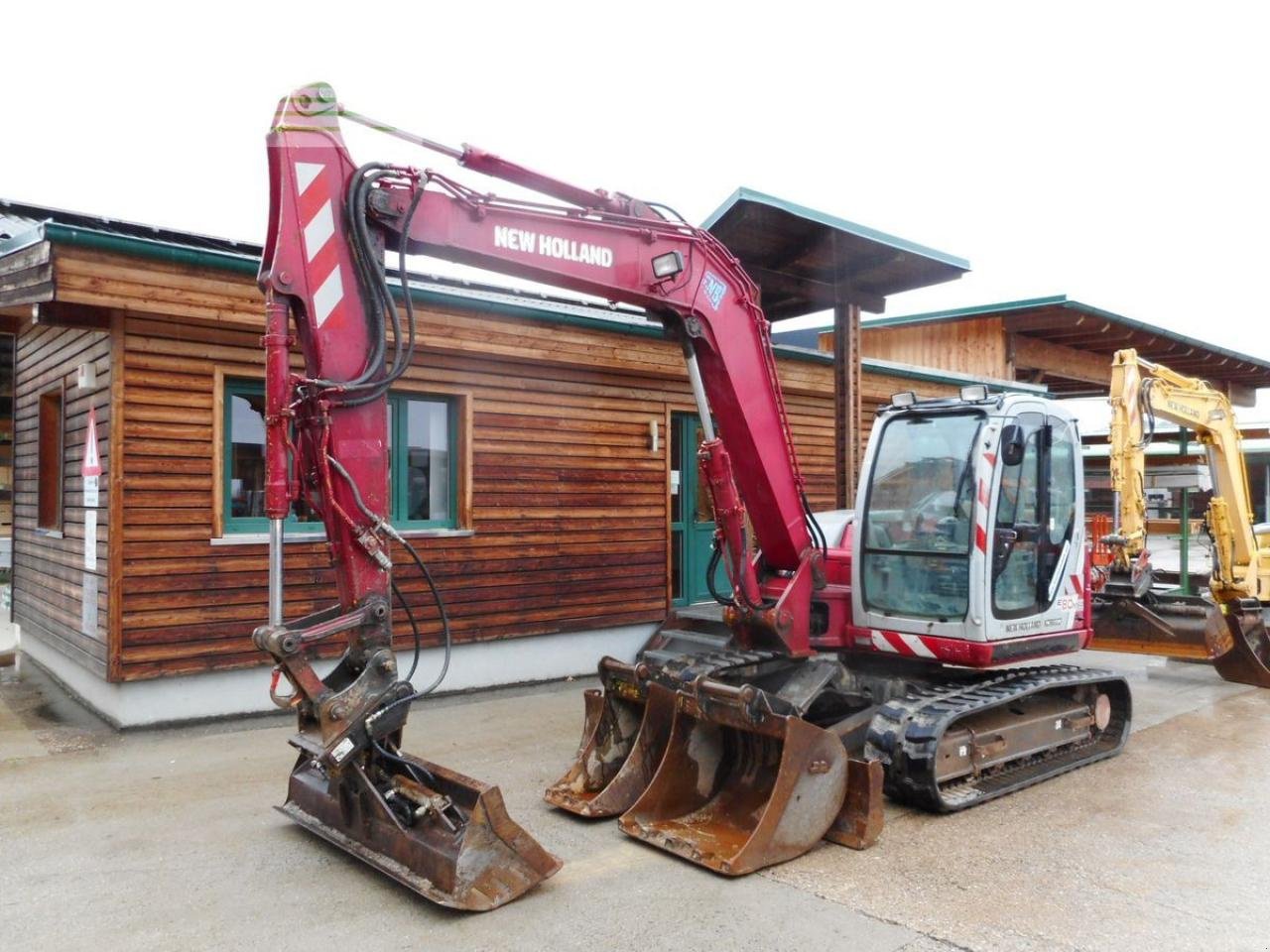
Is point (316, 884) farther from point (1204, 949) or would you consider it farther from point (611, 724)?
point (1204, 949)

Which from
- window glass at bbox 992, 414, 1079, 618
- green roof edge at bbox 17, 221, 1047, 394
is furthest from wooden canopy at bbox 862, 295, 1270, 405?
window glass at bbox 992, 414, 1079, 618

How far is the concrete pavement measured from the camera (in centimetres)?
351

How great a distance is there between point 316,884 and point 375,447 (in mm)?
1835

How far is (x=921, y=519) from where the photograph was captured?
5543mm

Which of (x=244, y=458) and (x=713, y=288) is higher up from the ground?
(x=713, y=288)

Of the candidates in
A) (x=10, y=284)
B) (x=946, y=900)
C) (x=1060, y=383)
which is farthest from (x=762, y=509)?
(x=1060, y=383)

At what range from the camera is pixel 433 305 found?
7355 millimetres

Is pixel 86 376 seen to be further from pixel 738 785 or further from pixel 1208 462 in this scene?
pixel 1208 462

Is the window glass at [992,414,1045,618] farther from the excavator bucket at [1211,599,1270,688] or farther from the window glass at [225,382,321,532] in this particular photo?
the window glass at [225,382,321,532]

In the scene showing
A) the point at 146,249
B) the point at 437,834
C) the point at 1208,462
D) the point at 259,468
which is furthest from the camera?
the point at 1208,462

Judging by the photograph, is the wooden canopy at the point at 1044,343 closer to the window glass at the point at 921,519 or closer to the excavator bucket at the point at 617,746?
the window glass at the point at 921,519

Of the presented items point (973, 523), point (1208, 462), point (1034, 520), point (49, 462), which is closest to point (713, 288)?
point (973, 523)

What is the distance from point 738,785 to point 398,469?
4.07m

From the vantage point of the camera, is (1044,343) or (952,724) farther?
(1044,343)
